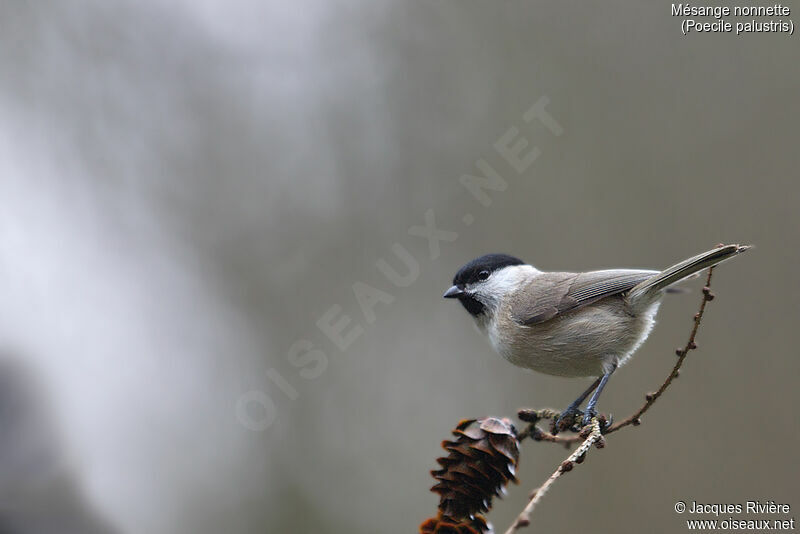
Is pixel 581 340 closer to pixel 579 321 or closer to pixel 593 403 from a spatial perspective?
pixel 579 321

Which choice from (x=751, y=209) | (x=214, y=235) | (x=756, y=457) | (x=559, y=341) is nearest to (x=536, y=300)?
(x=559, y=341)

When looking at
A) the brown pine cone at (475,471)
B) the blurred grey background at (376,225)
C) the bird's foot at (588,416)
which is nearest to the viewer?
the brown pine cone at (475,471)

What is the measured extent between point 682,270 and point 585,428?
1.01 metres

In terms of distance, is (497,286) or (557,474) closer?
(557,474)

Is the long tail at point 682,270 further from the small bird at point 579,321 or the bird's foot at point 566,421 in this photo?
the bird's foot at point 566,421

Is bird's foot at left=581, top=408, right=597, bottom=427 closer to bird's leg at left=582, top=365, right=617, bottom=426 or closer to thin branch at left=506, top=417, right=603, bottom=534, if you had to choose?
bird's leg at left=582, top=365, right=617, bottom=426

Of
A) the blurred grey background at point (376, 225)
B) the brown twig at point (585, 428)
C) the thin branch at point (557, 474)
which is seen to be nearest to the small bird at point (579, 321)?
the brown twig at point (585, 428)

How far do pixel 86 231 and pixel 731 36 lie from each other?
5616 millimetres

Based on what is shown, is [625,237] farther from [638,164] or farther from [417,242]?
[417,242]

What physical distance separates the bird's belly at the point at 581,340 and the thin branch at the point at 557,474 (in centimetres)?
110

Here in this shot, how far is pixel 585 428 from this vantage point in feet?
5.83

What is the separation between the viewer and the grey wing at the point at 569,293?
294 cm

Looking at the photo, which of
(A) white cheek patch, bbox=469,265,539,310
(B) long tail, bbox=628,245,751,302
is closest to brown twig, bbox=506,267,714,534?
(B) long tail, bbox=628,245,751,302

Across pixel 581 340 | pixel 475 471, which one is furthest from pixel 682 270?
pixel 475 471
